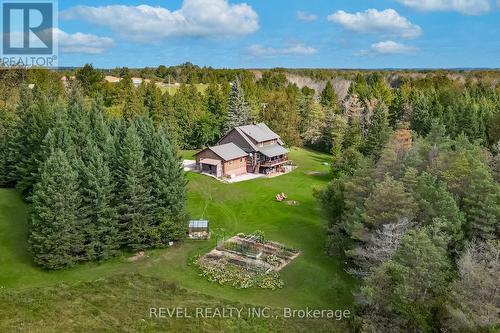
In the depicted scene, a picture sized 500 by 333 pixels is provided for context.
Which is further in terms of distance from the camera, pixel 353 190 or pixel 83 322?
pixel 353 190

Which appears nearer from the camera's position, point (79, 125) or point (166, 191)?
point (166, 191)

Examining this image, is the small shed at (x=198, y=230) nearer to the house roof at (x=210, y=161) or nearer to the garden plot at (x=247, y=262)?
the garden plot at (x=247, y=262)

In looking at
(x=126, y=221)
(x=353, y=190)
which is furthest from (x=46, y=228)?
(x=353, y=190)

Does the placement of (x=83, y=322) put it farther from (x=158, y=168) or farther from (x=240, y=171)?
(x=240, y=171)

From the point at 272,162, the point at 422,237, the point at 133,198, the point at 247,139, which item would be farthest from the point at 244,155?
the point at 422,237

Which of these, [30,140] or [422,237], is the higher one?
[30,140]

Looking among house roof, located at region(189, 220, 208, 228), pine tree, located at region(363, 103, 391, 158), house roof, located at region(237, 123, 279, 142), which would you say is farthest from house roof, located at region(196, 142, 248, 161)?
house roof, located at region(189, 220, 208, 228)

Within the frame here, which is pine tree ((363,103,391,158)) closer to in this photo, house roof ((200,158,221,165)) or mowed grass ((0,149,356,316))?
mowed grass ((0,149,356,316))

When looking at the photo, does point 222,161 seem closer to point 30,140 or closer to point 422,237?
point 30,140
